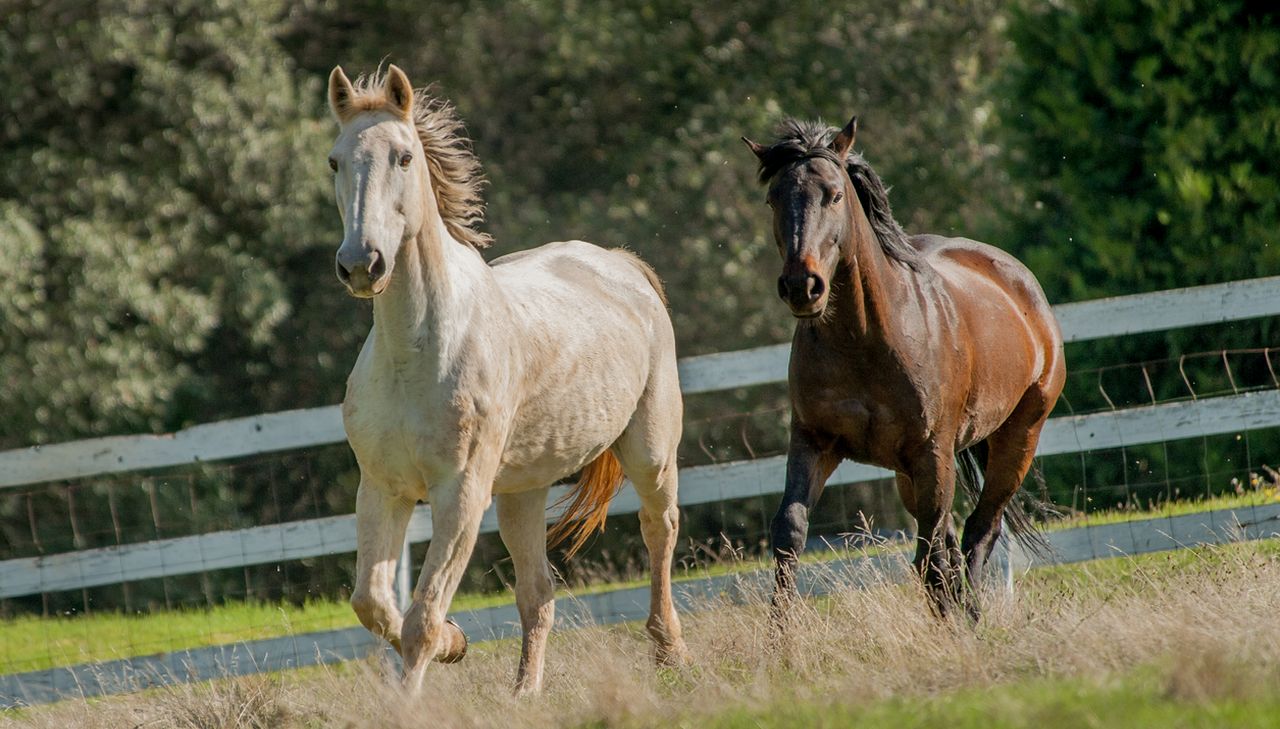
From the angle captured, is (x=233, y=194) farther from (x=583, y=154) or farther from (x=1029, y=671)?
(x=1029, y=671)

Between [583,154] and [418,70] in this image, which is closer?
[418,70]

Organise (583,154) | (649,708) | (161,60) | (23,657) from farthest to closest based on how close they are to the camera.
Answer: (583,154), (161,60), (23,657), (649,708)

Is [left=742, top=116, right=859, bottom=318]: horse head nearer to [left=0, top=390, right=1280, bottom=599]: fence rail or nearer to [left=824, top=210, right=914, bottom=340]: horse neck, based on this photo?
[left=824, top=210, right=914, bottom=340]: horse neck

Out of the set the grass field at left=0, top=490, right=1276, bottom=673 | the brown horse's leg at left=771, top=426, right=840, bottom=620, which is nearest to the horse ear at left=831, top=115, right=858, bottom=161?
the brown horse's leg at left=771, top=426, right=840, bottom=620

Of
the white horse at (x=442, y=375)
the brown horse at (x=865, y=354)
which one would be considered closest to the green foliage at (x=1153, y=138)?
the brown horse at (x=865, y=354)

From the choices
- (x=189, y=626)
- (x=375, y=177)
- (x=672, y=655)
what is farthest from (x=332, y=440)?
(x=375, y=177)

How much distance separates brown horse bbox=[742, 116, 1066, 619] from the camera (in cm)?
530

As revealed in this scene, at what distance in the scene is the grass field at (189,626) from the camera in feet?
25.5

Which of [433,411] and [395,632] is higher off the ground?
[433,411]

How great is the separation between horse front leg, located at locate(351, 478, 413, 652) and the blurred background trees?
2936mm

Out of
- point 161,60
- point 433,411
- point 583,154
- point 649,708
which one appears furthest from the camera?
point 583,154

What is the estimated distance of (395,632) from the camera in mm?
5059

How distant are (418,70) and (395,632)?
10218 mm

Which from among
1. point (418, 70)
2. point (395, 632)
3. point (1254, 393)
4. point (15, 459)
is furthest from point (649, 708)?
point (418, 70)
